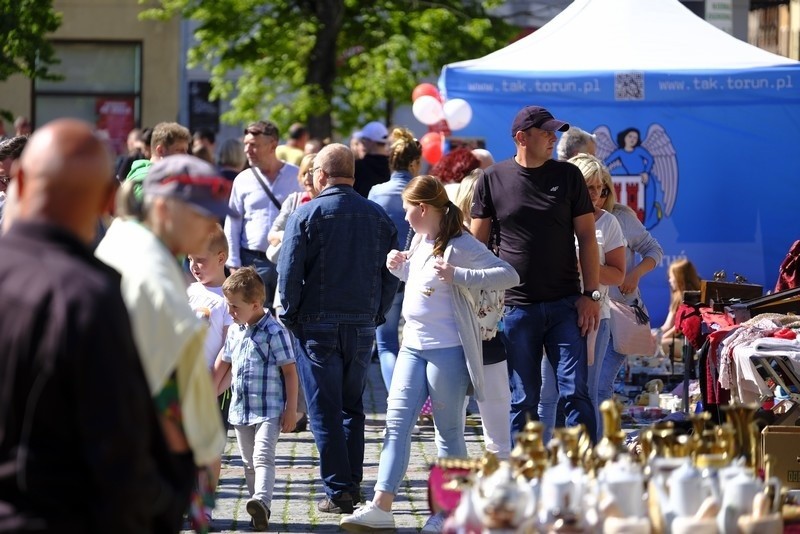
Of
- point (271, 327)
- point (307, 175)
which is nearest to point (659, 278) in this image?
point (307, 175)

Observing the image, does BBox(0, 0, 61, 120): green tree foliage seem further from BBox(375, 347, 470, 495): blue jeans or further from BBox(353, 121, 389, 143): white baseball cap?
BBox(375, 347, 470, 495): blue jeans

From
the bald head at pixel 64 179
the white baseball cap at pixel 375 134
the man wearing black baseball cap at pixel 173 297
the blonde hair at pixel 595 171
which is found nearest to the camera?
the bald head at pixel 64 179

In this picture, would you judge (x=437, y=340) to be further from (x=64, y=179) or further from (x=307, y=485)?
(x=64, y=179)

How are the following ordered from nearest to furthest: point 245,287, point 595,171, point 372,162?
point 245,287 < point 595,171 < point 372,162

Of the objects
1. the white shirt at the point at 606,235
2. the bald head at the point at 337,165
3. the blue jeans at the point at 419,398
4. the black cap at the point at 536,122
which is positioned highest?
the black cap at the point at 536,122

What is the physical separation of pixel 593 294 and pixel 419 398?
1131mm

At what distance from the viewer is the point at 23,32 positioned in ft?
60.8

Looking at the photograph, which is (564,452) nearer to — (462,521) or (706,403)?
(462,521)

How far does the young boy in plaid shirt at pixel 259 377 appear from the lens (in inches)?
274

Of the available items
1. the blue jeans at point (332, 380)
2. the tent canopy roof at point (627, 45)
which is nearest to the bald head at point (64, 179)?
the blue jeans at point (332, 380)

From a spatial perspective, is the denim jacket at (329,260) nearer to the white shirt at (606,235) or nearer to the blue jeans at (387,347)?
the white shirt at (606,235)

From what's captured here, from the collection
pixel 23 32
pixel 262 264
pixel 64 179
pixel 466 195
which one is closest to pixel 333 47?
pixel 23 32

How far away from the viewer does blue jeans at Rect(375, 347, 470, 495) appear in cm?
677

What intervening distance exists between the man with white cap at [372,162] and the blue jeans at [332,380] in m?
4.52
